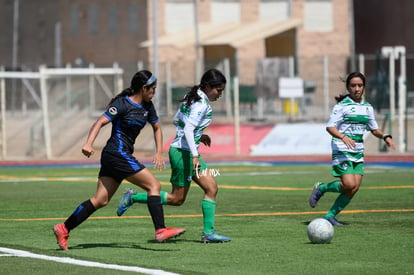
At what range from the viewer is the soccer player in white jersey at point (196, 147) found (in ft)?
46.0

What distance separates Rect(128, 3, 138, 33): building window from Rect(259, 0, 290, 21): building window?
735cm

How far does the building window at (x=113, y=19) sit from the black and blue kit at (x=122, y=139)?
5716cm

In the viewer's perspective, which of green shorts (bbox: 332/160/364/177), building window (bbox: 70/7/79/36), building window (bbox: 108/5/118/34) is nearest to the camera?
green shorts (bbox: 332/160/364/177)

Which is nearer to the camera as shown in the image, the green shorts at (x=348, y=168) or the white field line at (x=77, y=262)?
the white field line at (x=77, y=262)

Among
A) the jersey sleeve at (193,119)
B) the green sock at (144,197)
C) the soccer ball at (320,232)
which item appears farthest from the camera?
the green sock at (144,197)

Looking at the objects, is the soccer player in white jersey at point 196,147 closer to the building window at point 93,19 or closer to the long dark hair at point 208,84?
the long dark hair at point 208,84

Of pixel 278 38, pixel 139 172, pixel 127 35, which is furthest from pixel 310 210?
pixel 127 35

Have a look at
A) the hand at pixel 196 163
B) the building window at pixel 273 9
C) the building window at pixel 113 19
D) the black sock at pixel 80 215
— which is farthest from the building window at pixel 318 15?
the black sock at pixel 80 215

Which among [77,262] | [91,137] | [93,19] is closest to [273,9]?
[93,19]

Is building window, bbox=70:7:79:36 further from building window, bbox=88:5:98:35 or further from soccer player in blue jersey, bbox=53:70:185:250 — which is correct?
soccer player in blue jersey, bbox=53:70:185:250

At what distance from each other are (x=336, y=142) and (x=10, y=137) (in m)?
29.0

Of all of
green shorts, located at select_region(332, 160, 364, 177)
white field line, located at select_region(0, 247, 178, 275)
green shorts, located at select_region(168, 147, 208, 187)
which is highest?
green shorts, located at select_region(168, 147, 208, 187)

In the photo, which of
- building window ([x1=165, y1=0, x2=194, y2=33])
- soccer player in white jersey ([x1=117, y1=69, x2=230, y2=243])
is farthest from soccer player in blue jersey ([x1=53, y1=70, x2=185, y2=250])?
building window ([x1=165, y1=0, x2=194, y2=33])

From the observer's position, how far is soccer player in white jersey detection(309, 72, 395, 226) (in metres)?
15.7
